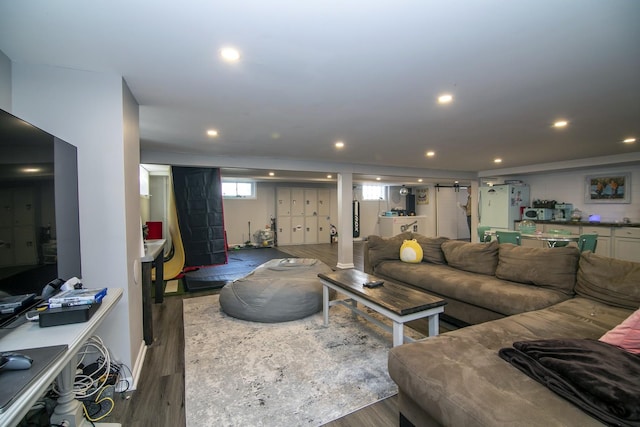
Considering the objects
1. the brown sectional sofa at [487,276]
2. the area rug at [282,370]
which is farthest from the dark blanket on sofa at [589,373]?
the brown sectional sofa at [487,276]

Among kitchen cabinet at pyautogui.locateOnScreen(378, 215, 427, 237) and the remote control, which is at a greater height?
kitchen cabinet at pyautogui.locateOnScreen(378, 215, 427, 237)

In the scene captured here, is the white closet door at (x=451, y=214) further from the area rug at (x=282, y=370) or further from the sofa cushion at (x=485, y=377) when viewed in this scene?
the sofa cushion at (x=485, y=377)

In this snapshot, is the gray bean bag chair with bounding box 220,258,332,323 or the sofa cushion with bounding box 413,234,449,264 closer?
the gray bean bag chair with bounding box 220,258,332,323

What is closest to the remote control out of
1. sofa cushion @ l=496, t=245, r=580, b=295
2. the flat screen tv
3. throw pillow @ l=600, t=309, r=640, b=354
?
sofa cushion @ l=496, t=245, r=580, b=295

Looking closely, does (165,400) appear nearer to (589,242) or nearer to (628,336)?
(628,336)

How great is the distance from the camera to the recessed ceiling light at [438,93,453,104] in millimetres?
2533

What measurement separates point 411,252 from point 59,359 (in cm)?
357

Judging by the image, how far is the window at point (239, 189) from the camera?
30.6 ft

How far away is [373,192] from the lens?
11.7 m

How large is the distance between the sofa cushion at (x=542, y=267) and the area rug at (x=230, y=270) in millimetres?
4145

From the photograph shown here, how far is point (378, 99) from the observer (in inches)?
103

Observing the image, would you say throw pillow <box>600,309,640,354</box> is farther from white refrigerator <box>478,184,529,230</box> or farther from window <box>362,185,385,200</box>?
window <box>362,185,385,200</box>

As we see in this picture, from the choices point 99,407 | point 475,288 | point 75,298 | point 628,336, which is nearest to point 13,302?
point 75,298

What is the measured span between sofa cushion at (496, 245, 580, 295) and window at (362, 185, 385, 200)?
8440 millimetres
